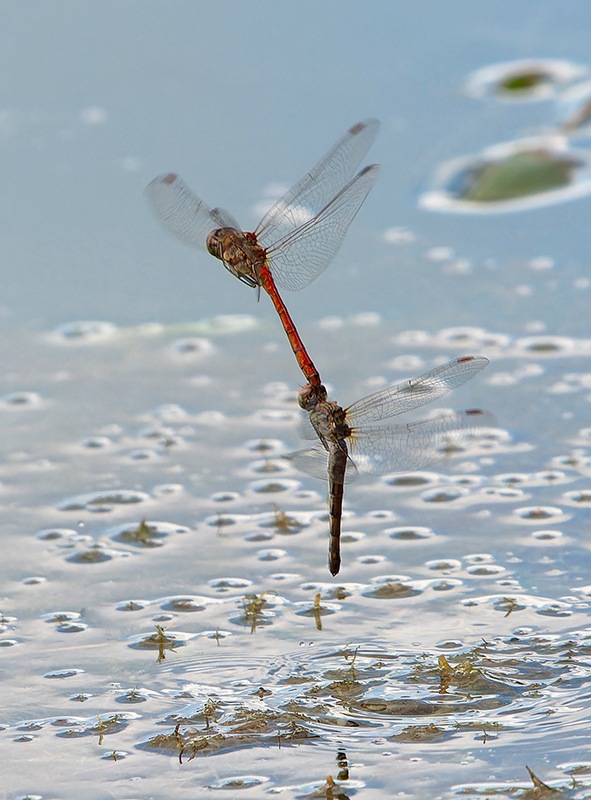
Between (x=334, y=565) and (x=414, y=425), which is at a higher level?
(x=414, y=425)

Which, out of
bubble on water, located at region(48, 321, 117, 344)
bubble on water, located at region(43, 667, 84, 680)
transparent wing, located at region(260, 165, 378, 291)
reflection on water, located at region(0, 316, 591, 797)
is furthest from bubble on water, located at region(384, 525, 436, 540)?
bubble on water, located at region(48, 321, 117, 344)

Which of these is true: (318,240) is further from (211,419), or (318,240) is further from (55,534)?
(211,419)

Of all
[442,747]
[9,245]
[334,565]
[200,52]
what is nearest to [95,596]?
[334,565]

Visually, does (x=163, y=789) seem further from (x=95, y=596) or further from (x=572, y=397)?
(x=572, y=397)

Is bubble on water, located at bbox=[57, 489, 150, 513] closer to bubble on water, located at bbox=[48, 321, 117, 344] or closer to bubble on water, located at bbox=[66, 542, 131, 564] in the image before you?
bubble on water, located at bbox=[66, 542, 131, 564]

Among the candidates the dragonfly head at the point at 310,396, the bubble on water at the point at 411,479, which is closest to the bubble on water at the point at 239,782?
the dragonfly head at the point at 310,396

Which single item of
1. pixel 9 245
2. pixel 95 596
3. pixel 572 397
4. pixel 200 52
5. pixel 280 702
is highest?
pixel 200 52

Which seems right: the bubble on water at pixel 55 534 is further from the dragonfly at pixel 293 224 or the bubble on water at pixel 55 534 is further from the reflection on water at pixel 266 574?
the dragonfly at pixel 293 224
